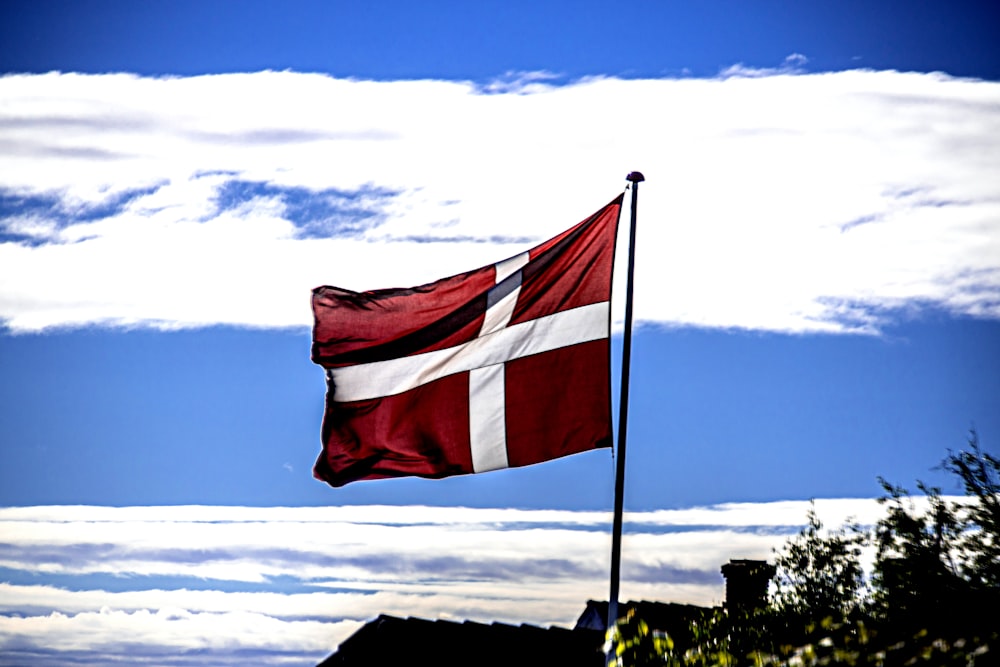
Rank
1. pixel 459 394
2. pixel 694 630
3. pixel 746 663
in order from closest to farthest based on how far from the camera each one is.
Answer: pixel 746 663
pixel 459 394
pixel 694 630

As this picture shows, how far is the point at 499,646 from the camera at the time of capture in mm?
18016

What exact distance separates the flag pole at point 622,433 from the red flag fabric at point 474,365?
0.20 m

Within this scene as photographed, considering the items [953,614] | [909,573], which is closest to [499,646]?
[953,614]

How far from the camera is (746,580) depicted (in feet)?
81.5

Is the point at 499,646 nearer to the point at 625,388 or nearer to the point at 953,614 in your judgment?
the point at 625,388

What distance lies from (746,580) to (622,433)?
14.0 m

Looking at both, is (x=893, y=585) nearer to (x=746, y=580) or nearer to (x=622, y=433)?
(x=746, y=580)

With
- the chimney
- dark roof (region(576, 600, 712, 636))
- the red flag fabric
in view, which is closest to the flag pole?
the red flag fabric

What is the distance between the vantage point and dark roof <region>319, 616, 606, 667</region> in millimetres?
17578

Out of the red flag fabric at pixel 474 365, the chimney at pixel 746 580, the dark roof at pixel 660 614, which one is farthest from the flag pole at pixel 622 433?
the chimney at pixel 746 580

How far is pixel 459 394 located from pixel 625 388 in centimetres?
178

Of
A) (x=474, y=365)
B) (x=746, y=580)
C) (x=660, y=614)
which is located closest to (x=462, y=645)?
(x=660, y=614)

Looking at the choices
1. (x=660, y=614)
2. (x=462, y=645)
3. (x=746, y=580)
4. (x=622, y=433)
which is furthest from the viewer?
(x=746, y=580)

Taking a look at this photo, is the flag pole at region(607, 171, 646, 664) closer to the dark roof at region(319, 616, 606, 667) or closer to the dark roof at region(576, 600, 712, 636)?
the dark roof at region(319, 616, 606, 667)
